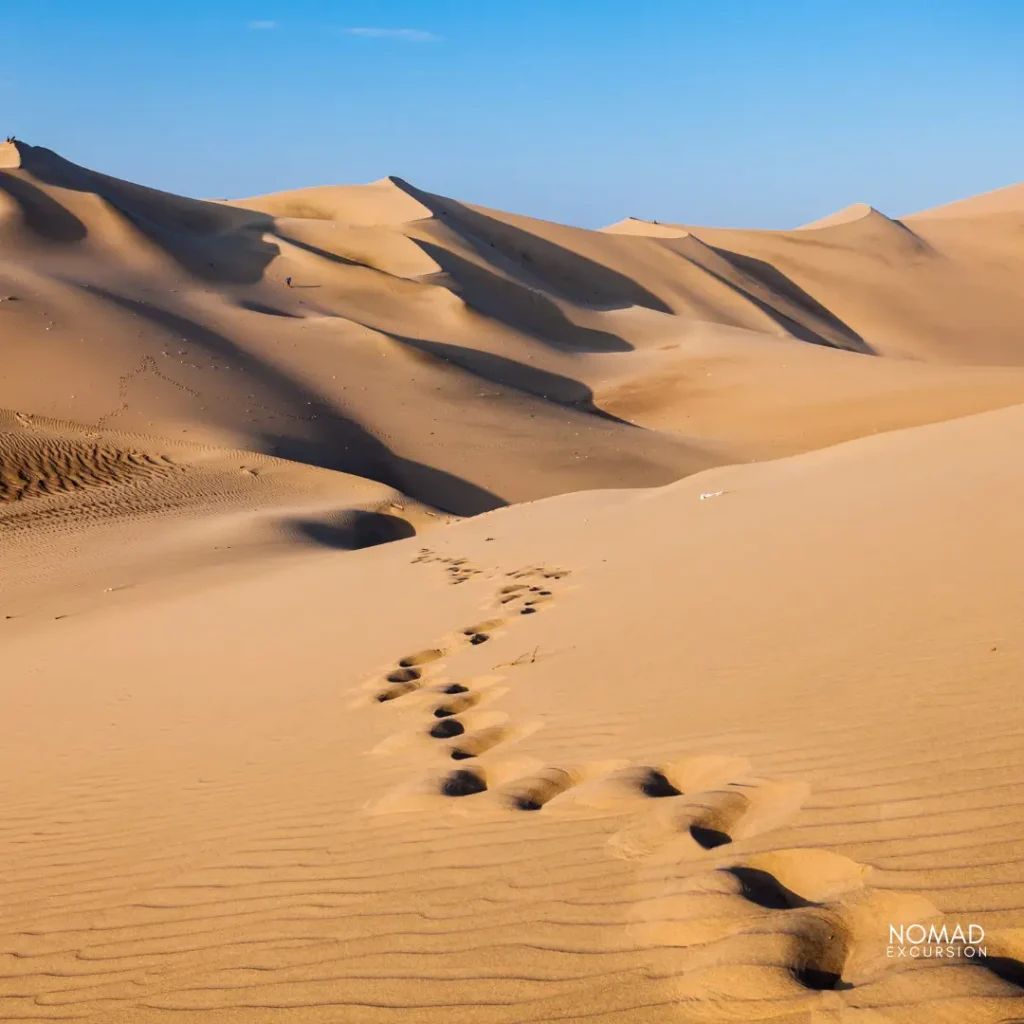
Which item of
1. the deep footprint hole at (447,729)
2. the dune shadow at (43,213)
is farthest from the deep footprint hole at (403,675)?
the dune shadow at (43,213)

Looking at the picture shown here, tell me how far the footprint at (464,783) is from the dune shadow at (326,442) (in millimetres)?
15683

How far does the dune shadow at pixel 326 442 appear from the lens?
20562 millimetres

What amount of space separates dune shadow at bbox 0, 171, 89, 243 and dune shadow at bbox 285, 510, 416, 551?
795 inches

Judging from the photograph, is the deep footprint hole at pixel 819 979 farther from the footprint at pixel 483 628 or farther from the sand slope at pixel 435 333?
the sand slope at pixel 435 333

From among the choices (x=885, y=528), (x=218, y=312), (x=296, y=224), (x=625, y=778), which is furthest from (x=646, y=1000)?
(x=296, y=224)

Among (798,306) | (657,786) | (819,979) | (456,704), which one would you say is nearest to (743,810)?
(657,786)

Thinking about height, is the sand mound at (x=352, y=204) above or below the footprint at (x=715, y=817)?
above

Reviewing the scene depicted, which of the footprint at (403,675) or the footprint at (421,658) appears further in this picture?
the footprint at (421,658)

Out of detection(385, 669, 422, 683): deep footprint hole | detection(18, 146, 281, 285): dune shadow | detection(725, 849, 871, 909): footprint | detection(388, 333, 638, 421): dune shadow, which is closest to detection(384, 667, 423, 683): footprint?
detection(385, 669, 422, 683): deep footprint hole

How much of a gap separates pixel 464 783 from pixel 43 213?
108 ft

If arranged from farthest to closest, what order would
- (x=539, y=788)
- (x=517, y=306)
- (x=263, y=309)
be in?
(x=517, y=306)
(x=263, y=309)
(x=539, y=788)

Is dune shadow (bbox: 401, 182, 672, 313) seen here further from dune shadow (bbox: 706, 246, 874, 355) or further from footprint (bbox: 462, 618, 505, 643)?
footprint (bbox: 462, 618, 505, 643)

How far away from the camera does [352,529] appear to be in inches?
611

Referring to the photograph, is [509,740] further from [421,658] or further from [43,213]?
[43,213]
